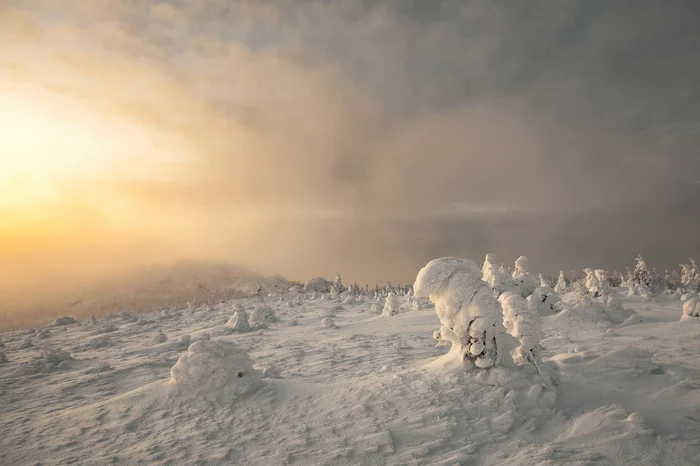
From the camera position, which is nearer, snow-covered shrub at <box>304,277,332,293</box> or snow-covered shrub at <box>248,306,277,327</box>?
snow-covered shrub at <box>248,306,277,327</box>

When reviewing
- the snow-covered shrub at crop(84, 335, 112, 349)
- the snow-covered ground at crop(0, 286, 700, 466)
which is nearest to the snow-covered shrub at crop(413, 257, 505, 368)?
the snow-covered ground at crop(0, 286, 700, 466)

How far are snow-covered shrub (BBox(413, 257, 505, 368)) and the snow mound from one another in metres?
5.86

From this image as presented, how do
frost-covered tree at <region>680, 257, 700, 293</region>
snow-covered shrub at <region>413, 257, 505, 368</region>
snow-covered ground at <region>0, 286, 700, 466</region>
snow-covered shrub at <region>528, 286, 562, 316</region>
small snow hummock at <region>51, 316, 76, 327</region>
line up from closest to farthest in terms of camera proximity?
snow-covered ground at <region>0, 286, 700, 466</region> → snow-covered shrub at <region>413, 257, 505, 368</region> → snow-covered shrub at <region>528, 286, 562, 316</region> → small snow hummock at <region>51, 316, 76, 327</region> → frost-covered tree at <region>680, 257, 700, 293</region>

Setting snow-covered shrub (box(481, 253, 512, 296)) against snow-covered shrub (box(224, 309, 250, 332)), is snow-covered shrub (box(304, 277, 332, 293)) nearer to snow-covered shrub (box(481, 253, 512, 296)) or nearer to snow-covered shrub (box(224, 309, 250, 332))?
snow-covered shrub (box(224, 309, 250, 332))

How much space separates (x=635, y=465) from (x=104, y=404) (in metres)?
13.4

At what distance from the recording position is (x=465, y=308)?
415 inches

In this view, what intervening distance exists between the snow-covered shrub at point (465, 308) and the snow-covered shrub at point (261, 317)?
21.5 metres

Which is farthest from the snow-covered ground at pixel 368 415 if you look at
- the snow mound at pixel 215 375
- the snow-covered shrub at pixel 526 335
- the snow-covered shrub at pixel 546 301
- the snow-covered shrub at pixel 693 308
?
the snow-covered shrub at pixel 546 301

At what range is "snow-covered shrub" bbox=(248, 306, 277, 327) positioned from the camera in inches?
1158

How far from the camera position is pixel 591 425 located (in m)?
7.71

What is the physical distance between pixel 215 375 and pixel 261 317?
20207 mm

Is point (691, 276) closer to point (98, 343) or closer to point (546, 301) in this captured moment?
point (546, 301)

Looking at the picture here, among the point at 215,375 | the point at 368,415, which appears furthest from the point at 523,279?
the point at 215,375

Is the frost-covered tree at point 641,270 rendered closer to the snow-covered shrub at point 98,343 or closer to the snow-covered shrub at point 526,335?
the snow-covered shrub at point 526,335
